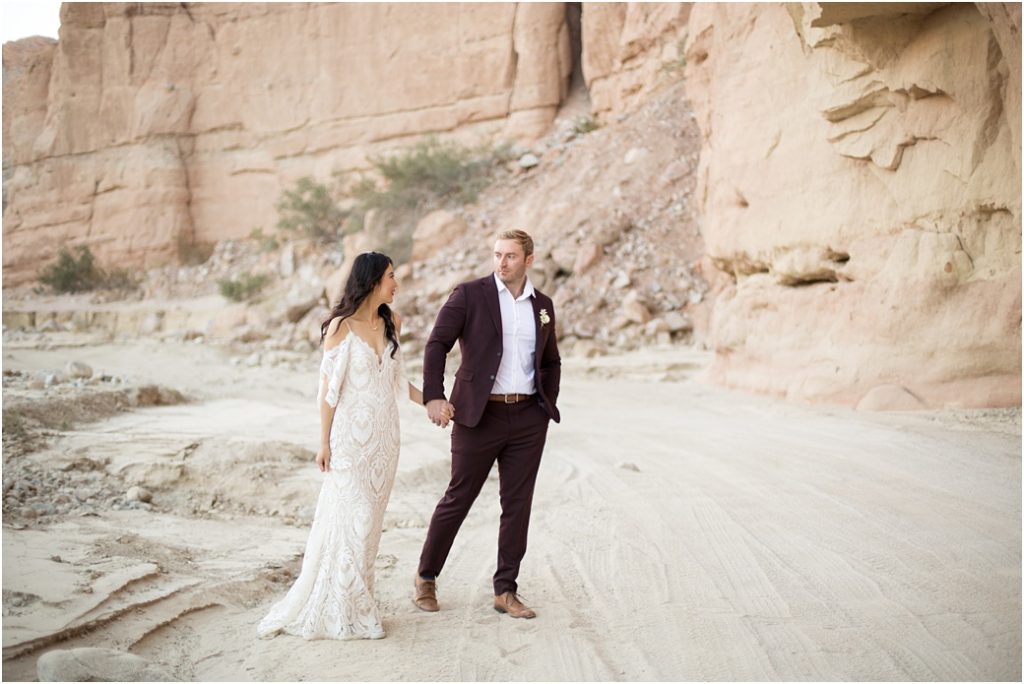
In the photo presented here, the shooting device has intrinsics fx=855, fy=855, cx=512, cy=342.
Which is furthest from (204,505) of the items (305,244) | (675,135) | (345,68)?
(345,68)

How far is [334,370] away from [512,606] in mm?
1452

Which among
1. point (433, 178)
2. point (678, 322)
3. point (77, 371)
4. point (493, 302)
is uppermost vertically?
point (433, 178)

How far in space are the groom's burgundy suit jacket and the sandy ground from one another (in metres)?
1.06

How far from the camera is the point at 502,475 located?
4.44 m

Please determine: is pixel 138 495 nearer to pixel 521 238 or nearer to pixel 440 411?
pixel 440 411

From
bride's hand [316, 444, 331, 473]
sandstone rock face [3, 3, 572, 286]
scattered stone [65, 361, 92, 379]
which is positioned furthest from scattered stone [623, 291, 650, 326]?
sandstone rock face [3, 3, 572, 286]

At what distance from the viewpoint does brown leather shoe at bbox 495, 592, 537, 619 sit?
13.7ft

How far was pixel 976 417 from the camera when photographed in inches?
308

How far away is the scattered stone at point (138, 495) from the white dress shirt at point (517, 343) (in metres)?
3.58

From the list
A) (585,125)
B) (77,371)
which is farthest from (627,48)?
(77,371)

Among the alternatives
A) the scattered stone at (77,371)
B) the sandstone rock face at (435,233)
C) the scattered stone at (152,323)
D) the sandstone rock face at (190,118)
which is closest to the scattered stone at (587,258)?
the sandstone rock face at (435,233)

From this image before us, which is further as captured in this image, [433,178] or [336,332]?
[433,178]

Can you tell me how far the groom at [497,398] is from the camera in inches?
169

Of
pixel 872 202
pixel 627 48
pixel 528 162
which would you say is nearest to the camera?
pixel 872 202
